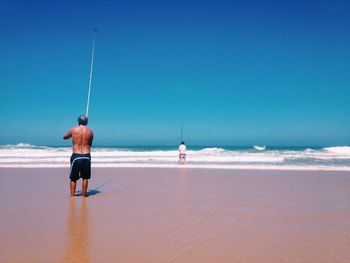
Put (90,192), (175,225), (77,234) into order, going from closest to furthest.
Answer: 1. (77,234)
2. (175,225)
3. (90,192)

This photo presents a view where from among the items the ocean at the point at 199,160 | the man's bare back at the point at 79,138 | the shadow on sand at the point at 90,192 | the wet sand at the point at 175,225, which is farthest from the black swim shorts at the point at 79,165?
the ocean at the point at 199,160

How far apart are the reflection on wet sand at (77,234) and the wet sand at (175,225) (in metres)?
0.01

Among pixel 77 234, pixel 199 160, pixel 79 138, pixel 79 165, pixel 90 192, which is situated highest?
pixel 79 138

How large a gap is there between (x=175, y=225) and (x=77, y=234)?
136cm

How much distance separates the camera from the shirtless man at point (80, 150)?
7.00 metres

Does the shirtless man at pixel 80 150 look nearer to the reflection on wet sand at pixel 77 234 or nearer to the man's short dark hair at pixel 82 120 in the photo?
the man's short dark hair at pixel 82 120

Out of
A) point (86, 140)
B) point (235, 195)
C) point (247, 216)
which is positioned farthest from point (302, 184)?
point (86, 140)

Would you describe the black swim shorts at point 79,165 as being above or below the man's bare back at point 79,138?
below

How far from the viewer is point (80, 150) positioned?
7.07 metres

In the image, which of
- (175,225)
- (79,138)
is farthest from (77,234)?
(79,138)

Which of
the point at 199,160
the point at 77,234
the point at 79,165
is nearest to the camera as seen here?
the point at 77,234

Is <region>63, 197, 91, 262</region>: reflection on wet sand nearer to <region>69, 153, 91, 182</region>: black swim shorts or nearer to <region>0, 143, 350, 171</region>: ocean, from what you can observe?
<region>69, 153, 91, 182</region>: black swim shorts

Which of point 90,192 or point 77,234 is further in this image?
point 90,192

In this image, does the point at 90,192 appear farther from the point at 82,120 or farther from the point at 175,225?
the point at 175,225
